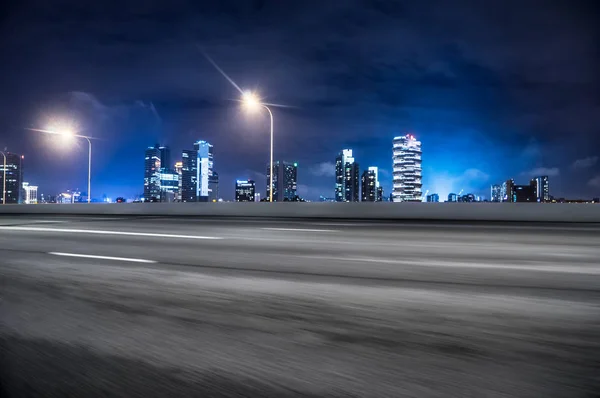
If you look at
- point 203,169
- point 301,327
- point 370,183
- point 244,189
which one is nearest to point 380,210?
point 301,327

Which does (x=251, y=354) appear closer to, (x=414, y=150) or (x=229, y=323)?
(x=229, y=323)

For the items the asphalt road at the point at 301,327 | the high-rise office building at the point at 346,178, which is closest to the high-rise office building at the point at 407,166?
the high-rise office building at the point at 346,178

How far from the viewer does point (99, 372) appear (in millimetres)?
2486

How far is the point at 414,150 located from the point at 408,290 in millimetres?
79222

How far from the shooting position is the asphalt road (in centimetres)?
230

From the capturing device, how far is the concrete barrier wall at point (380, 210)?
19391 mm

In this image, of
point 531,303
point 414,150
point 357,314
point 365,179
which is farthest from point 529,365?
point 365,179

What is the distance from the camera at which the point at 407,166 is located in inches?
3105

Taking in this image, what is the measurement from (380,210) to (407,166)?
58.4m

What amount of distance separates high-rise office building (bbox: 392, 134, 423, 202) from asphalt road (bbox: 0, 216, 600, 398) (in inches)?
2781

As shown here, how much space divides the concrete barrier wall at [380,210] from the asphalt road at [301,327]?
14.3m

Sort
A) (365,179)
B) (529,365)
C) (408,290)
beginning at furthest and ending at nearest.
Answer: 1. (365,179)
2. (408,290)
3. (529,365)

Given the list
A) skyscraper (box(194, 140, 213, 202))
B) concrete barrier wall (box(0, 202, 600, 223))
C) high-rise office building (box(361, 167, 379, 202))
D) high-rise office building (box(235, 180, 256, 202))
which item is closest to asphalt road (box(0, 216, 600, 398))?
concrete barrier wall (box(0, 202, 600, 223))

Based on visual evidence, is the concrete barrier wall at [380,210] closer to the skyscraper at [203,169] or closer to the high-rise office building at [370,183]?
the skyscraper at [203,169]
